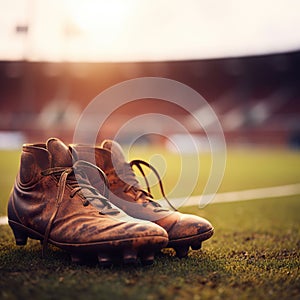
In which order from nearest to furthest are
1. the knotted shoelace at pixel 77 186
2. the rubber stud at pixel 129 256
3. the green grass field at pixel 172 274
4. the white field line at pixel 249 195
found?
1. the green grass field at pixel 172 274
2. the rubber stud at pixel 129 256
3. the knotted shoelace at pixel 77 186
4. the white field line at pixel 249 195

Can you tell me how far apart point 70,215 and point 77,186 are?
4.8 inches

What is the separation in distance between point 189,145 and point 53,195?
59.3 ft

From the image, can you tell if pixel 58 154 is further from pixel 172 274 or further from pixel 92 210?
pixel 172 274

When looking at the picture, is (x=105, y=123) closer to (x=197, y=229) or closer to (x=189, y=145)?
(x=189, y=145)

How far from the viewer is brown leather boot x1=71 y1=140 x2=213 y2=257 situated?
4.89 ft

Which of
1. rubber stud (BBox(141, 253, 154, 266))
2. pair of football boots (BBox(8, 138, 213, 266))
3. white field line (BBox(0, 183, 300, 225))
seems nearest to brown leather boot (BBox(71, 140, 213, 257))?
pair of football boots (BBox(8, 138, 213, 266))

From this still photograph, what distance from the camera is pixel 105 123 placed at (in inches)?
839

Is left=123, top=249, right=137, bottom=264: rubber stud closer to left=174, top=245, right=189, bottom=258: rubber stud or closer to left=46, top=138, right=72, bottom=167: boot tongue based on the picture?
left=174, top=245, right=189, bottom=258: rubber stud

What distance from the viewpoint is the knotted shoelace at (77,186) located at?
141 centimetres

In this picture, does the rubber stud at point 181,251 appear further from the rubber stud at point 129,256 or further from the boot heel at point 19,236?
the boot heel at point 19,236

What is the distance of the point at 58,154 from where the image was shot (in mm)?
1508

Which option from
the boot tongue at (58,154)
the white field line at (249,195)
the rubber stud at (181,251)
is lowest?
the white field line at (249,195)

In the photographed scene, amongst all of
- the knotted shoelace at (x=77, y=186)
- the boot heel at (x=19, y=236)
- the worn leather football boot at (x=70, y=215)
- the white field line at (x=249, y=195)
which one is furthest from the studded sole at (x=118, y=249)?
the white field line at (x=249, y=195)

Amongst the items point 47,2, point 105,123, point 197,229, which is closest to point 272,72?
point 105,123
